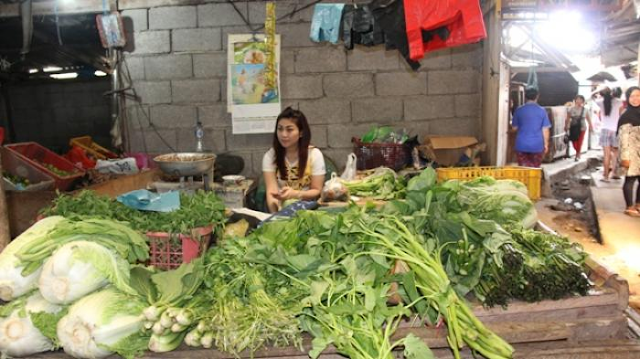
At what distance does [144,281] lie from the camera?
2.07 m

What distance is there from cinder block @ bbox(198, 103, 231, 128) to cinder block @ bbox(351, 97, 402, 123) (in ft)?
6.27

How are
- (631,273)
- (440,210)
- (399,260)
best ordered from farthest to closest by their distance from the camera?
1. (631,273)
2. (440,210)
3. (399,260)

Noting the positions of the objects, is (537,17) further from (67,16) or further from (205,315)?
(67,16)

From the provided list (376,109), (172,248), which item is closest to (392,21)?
(376,109)

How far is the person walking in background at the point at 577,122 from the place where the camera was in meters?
14.4

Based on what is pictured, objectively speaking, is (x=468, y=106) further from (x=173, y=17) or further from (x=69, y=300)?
(x=69, y=300)

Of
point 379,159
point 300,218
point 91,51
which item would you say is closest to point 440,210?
point 300,218

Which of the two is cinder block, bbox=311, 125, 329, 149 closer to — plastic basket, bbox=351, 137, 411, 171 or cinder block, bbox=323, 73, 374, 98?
cinder block, bbox=323, 73, 374, 98

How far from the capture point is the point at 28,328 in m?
1.87

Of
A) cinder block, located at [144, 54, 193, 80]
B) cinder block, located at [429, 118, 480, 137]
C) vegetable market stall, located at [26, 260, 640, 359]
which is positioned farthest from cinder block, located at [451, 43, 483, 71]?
vegetable market stall, located at [26, 260, 640, 359]

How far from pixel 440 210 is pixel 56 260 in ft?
5.57

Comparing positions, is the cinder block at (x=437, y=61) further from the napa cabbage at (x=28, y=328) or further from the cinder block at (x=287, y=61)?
the napa cabbage at (x=28, y=328)

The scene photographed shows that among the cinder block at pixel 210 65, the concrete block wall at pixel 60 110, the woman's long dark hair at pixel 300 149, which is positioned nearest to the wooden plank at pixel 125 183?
the cinder block at pixel 210 65

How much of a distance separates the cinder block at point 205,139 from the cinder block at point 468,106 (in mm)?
3606
